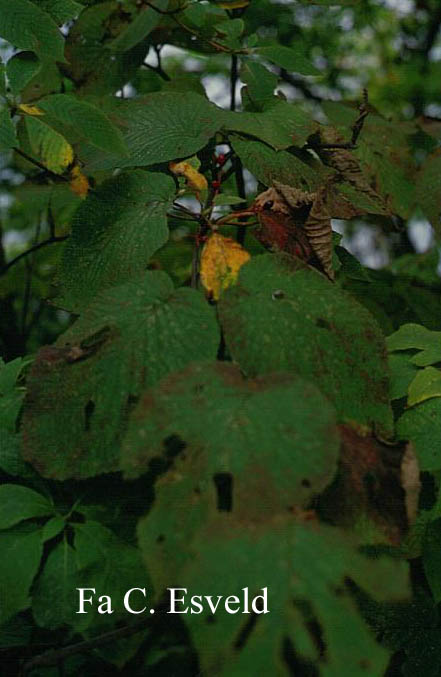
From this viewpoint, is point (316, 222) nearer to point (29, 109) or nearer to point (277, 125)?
point (277, 125)

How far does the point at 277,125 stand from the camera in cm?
107

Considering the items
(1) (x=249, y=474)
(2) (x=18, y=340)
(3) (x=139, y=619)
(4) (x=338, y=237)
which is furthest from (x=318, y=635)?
(2) (x=18, y=340)

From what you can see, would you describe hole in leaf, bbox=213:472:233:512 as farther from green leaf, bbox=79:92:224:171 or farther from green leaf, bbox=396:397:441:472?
green leaf, bbox=79:92:224:171

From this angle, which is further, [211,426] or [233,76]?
[233,76]

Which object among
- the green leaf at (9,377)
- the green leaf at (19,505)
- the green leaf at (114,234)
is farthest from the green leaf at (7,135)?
the green leaf at (19,505)

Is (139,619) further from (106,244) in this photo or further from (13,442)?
(106,244)

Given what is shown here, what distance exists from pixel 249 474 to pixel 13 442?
34 centimetres

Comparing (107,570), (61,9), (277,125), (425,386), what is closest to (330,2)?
(277,125)

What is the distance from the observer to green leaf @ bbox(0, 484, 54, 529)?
80 centimetres

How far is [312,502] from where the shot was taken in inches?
27.5

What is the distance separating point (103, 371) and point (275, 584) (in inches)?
10.7

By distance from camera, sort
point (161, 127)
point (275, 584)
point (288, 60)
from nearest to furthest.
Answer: point (275, 584), point (161, 127), point (288, 60)

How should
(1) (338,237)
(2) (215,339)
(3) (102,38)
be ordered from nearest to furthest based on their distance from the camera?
(2) (215,339) < (1) (338,237) < (3) (102,38)

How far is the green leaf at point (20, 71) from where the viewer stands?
937 mm
